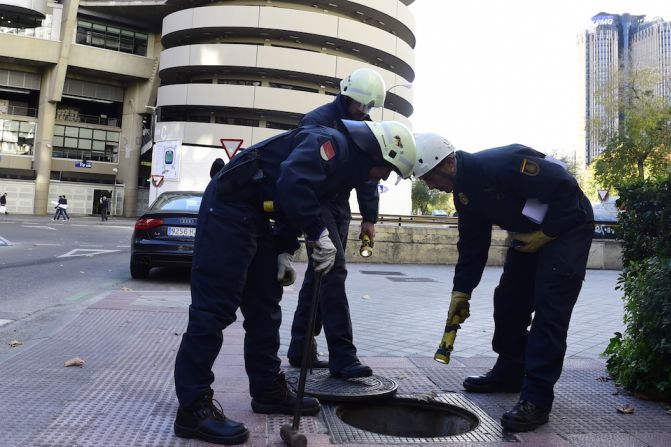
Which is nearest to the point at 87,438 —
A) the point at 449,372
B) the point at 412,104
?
the point at 449,372

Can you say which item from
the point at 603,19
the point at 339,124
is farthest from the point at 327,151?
the point at 603,19

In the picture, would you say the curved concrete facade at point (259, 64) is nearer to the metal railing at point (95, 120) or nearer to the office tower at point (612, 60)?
the metal railing at point (95, 120)

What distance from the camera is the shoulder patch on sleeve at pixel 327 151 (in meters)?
2.80

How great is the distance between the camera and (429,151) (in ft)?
10.3

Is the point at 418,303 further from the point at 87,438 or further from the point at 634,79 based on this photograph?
the point at 634,79

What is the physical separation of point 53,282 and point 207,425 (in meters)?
6.91

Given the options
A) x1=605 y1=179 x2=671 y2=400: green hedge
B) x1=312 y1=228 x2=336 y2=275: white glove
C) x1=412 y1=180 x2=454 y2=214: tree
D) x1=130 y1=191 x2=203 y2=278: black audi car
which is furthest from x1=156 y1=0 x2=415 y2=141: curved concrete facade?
x1=312 y1=228 x2=336 y2=275: white glove

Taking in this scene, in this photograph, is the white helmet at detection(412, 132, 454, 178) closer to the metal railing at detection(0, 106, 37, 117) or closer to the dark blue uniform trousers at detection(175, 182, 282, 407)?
the dark blue uniform trousers at detection(175, 182, 282, 407)

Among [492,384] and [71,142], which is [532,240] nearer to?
[492,384]

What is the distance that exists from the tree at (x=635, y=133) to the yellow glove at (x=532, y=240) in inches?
1207

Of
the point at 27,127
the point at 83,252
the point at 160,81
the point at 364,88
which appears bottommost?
the point at 83,252

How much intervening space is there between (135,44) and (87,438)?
1981 inches

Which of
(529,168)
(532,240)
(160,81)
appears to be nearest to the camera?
(529,168)

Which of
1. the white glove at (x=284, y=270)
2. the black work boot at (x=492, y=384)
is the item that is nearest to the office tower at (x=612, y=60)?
the black work boot at (x=492, y=384)
